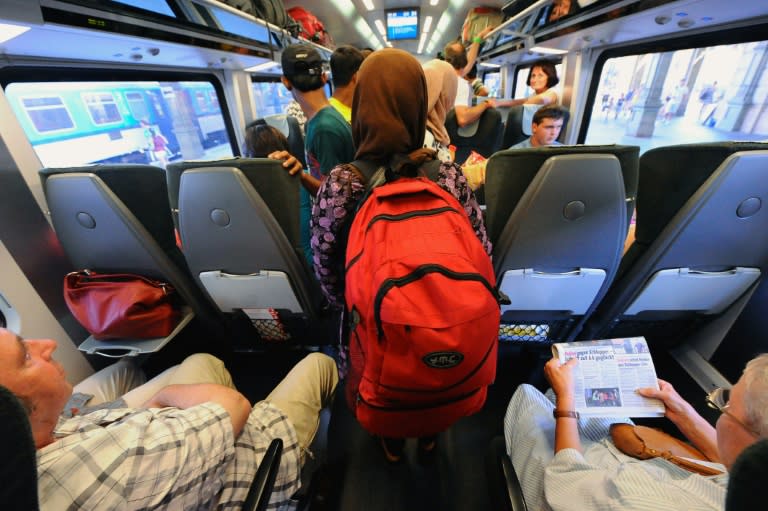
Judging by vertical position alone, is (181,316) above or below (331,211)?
below

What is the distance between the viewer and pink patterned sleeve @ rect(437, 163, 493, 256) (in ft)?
3.80

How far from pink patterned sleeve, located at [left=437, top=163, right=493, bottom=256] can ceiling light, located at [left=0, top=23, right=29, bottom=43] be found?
190 cm

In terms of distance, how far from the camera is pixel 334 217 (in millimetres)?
1158

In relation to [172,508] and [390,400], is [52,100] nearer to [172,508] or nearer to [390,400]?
[172,508]

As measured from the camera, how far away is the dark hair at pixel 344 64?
1805 millimetres

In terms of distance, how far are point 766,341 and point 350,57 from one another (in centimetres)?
285

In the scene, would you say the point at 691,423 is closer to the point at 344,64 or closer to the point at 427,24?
the point at 344,64

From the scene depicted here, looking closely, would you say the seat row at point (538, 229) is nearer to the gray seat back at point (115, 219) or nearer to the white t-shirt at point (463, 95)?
the gray seat back at point (115, 219)

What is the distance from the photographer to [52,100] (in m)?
1.95

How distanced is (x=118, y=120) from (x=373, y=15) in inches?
296

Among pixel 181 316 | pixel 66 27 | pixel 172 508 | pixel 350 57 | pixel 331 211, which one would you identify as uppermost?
pixel 66 27

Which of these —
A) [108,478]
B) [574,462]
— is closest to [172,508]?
[108,478]

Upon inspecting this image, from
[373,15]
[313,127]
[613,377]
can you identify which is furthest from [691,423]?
[373,15]

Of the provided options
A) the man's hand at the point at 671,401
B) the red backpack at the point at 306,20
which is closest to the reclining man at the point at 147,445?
the man's hand at the point at 671,401
